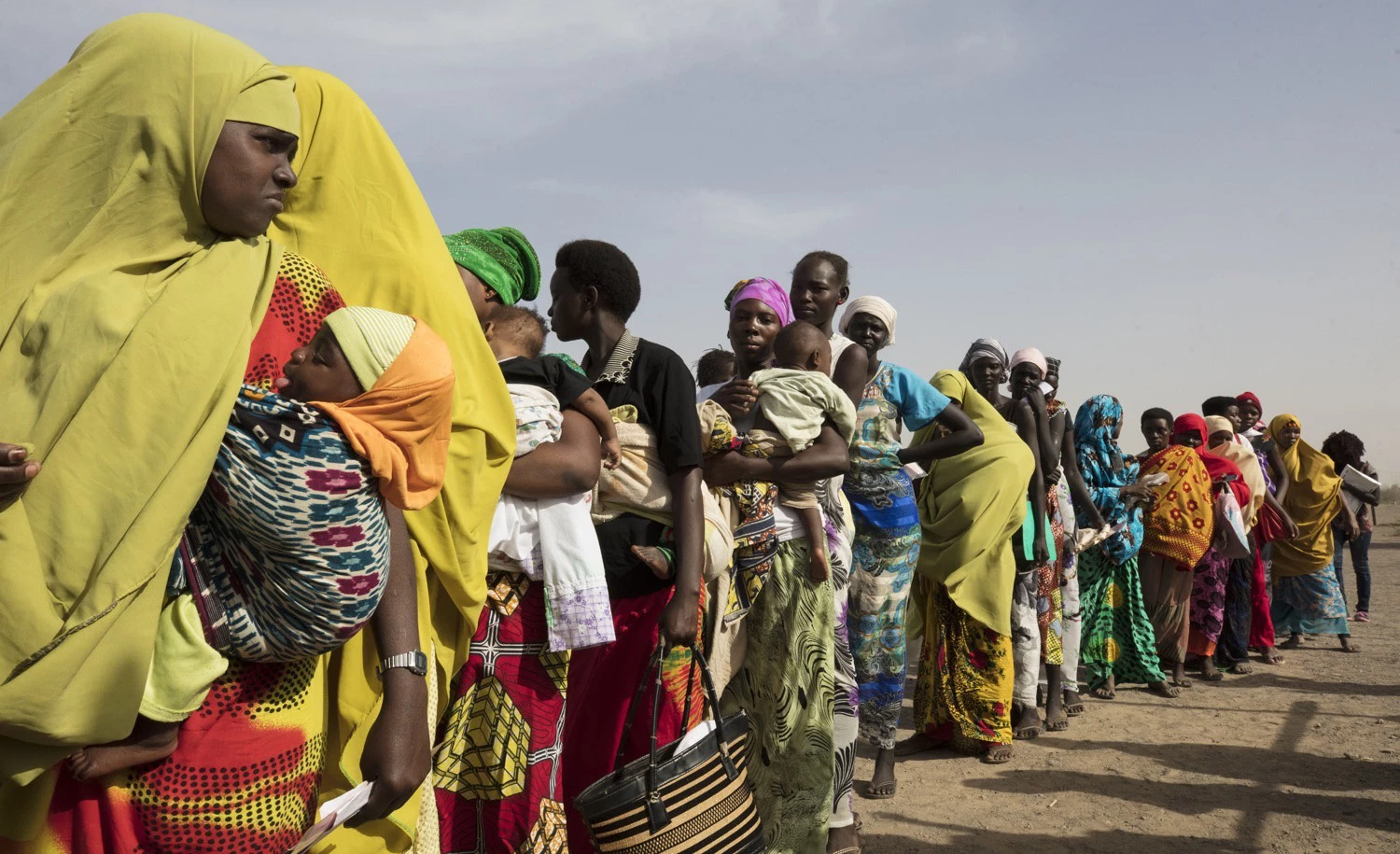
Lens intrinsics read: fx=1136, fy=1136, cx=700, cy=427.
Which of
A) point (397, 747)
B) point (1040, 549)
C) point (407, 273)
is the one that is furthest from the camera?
point (1040, 549)

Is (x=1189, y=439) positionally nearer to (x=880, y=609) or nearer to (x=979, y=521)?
(x=979, y=521)

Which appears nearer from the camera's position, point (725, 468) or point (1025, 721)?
point (725, 468)

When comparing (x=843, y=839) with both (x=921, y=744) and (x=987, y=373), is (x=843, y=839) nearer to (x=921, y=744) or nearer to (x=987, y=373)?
(x=921, y=744)

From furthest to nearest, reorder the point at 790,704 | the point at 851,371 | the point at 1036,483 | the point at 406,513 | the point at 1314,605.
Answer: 1. the point at 1314,605
2. the point at 1036,483
3. the point at 851,371
4. the point at 790,704
5. the point at 406,513

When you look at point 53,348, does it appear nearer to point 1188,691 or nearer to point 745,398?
point 745,398

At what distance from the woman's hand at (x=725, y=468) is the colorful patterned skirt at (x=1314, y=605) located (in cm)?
1009

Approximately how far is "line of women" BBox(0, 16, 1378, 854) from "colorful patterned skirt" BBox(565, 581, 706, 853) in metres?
0.01

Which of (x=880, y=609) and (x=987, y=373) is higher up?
(x=987, y=373)

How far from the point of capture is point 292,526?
160 centimetres

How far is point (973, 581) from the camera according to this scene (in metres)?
6.75

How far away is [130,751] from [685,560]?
1917mm

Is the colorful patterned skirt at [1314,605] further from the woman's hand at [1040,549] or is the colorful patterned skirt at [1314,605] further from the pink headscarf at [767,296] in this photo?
the pink headscarf at [767,296]

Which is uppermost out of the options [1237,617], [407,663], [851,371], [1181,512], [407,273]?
[851,371]

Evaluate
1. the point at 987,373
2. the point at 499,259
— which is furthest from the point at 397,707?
the point at 987,373
